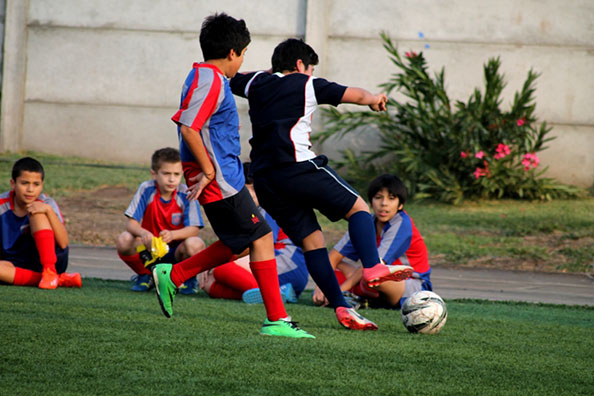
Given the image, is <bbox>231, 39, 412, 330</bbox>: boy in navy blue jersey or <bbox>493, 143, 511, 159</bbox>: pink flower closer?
<bbox>231, 39, 412, 330</bbox>: boy in navy blue jersey

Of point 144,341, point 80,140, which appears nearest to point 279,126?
point 144,341

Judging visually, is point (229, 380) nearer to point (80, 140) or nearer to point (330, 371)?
point (330, 371)

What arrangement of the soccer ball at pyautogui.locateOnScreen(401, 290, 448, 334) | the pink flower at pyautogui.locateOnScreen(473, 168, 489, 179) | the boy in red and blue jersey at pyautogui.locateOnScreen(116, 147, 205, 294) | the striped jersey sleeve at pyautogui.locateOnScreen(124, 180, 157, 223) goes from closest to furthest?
the soccer ball at pyautogui.locateOnScreen(401, 290, 448, 334) → the boy in red and blue jersey at pyautogui.locateOnScreen(116, 147, 205, 294) → the striped jersey sleeve at pyautogui.locateOnScreen(124, 180, 157, 223) → the pink flower at pyautogui.locateOnScreen(473, 168, 489, 179)

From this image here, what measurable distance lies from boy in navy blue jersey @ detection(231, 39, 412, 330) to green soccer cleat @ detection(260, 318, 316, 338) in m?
0.48

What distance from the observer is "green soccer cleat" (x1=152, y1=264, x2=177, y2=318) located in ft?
14.5

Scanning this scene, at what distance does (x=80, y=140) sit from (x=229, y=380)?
43.5 feet

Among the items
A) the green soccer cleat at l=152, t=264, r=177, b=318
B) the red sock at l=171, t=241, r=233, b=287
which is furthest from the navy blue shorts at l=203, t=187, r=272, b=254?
the green soccer cleat at l=152, t=264, r=177, b=318

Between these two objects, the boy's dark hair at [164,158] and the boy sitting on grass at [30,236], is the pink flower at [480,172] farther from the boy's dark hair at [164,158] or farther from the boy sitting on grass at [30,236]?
the boy sitting on grass at [30,236]

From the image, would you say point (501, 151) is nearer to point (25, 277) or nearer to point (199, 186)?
point (25, 277)

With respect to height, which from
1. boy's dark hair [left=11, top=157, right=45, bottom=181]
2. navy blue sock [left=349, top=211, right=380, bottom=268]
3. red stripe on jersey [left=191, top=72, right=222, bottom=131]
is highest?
red stripe on jersey [left=191, top=72, right=222, bottom=131]

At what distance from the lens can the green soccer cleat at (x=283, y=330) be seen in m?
4.09

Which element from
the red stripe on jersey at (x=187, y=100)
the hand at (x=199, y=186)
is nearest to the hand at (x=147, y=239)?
the hand at (x=199, y=186)

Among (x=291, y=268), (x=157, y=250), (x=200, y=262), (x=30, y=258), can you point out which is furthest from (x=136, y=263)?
(x=200, y=262)

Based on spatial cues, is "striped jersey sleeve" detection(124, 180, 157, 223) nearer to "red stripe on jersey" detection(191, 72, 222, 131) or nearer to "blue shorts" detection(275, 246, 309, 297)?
"blue shorts" detection(275, 246, 309, 297)
